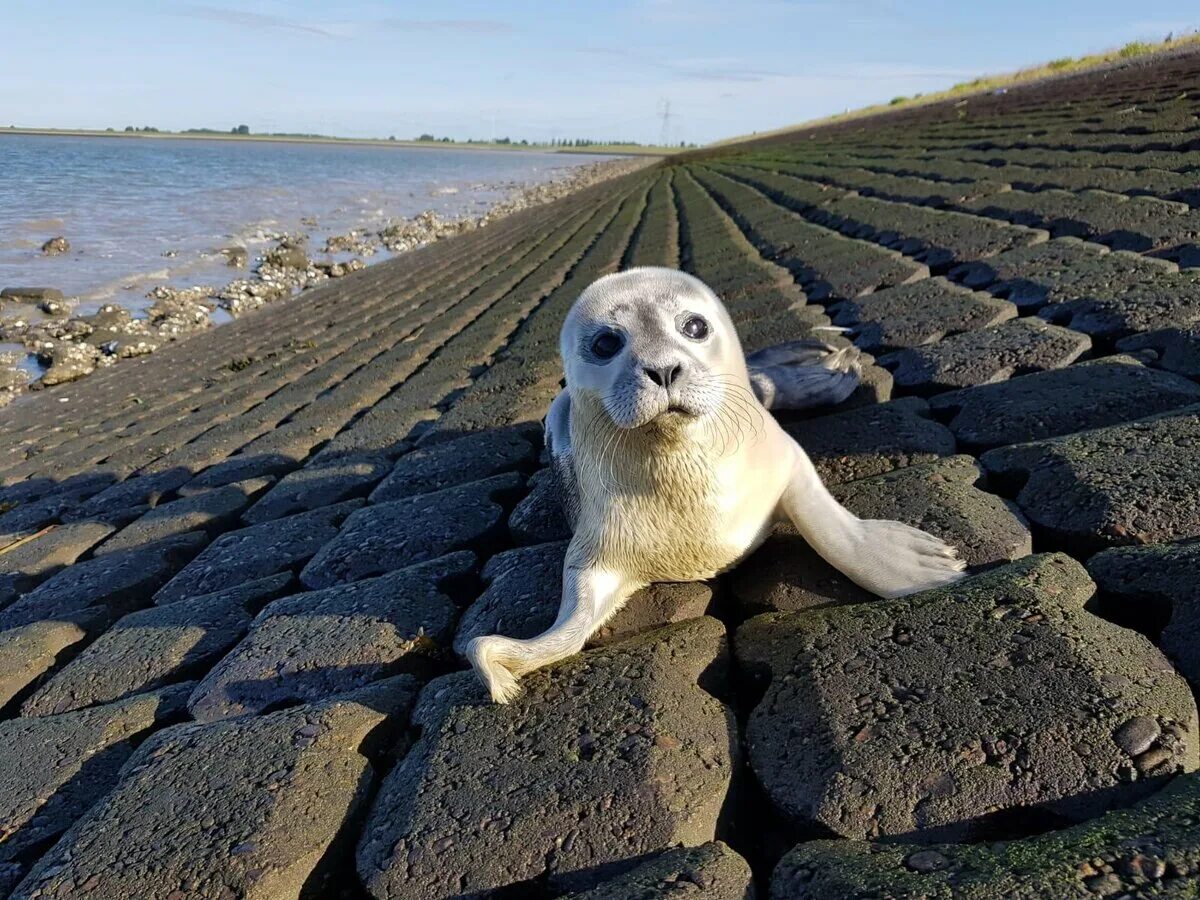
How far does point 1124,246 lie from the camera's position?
521cm

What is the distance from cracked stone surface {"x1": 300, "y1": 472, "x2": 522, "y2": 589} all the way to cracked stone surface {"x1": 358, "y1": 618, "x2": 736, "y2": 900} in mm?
1080

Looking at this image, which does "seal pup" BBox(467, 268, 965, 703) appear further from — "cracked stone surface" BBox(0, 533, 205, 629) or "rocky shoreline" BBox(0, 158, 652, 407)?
"rocky shoreline" BBox(0, 158, 652, 407)

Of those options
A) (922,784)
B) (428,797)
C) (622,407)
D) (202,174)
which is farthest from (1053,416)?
(202,174)

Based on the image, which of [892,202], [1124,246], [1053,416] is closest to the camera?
[1053,416]

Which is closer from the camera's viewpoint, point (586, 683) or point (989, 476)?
point (586, 683)

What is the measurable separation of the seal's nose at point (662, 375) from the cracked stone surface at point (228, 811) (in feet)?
3.47

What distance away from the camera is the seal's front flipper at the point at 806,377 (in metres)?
3.67

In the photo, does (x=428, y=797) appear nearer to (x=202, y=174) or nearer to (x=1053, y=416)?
(x=1053, y=416)

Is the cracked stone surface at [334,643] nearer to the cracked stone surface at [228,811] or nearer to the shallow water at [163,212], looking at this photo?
the cracked stone surface at [228,811]

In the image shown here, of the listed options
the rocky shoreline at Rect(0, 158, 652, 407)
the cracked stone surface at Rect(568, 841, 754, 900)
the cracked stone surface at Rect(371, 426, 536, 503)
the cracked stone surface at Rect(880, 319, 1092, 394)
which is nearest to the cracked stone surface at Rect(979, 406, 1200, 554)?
the cracked stone surface at Rect(880, 319, 1092, 394)

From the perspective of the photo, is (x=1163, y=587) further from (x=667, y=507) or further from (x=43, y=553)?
(x=43, y=553)

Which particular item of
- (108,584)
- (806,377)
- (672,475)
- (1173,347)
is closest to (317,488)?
(108,584)

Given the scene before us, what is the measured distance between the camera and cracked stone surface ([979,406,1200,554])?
2307mm

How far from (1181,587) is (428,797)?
5.48ft
